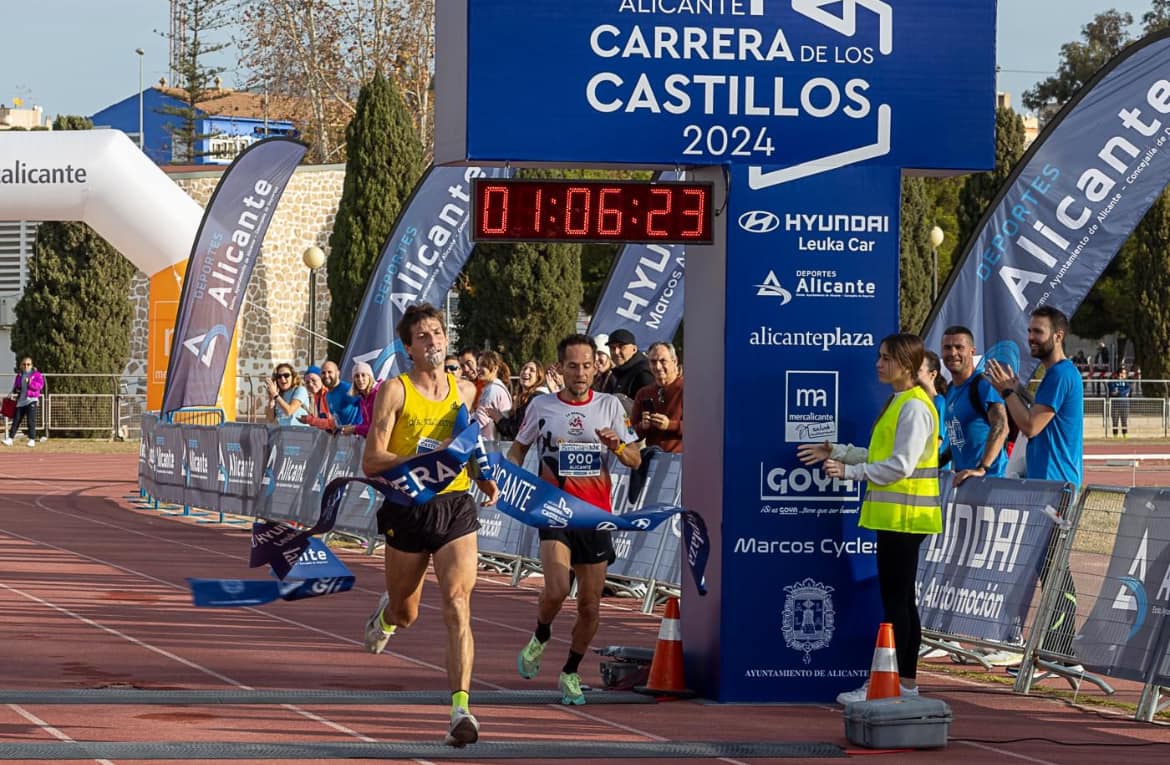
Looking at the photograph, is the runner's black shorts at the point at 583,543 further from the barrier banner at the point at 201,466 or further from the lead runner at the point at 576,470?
the barrier banner at the point at 201,466

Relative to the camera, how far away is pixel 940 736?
909 cm

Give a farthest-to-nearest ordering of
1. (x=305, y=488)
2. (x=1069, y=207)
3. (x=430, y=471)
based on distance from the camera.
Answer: (x=305, y=488) < (x=1069, y=207) < (x=430, y=471)

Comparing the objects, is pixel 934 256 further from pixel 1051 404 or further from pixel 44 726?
pixel 44 726

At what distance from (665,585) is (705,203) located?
4.98 meters

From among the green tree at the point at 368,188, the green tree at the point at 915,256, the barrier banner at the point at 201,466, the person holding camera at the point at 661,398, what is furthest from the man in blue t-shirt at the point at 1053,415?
the green tree at the point at 915,256

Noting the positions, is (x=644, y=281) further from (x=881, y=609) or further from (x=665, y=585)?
(x=881, y=609)

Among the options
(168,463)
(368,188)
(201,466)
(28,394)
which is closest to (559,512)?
(201,466)

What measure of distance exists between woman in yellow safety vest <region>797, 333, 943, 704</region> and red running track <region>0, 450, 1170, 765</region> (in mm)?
555

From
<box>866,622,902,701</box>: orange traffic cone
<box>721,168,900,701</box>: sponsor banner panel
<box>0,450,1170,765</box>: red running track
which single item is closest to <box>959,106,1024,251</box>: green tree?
<box>0,450,1170,765</box>: red running track

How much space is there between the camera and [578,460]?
411 inches

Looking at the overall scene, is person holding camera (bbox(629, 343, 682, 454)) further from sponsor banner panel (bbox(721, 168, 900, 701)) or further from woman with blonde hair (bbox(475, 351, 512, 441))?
sponsor banner panel (bbox(721, 168, 900, 701))

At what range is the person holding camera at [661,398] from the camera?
46.9 feet

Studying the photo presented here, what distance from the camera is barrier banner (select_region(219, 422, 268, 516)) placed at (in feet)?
72.8

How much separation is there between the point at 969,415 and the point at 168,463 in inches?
592
